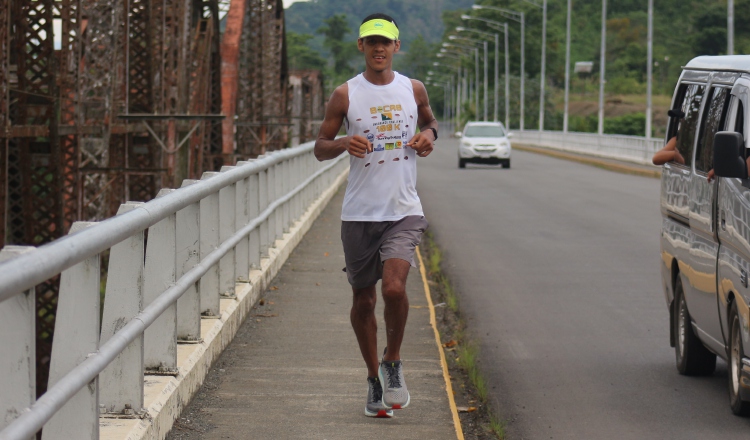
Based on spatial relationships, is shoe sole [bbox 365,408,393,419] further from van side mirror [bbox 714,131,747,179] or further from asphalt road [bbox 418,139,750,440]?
van side mirror [bbox 714,131,747,179]

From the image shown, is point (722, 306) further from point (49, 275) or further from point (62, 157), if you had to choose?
point (62, 157)

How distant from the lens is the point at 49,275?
3.75m

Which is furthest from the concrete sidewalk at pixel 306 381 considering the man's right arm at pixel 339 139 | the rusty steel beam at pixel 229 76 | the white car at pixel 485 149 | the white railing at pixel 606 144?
the white railing at pixel 606 144

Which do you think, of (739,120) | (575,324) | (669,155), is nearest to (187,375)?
(739,120)

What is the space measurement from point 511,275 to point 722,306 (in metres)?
6.55

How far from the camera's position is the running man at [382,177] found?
6246mm

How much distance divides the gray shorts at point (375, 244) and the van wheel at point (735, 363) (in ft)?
5.44

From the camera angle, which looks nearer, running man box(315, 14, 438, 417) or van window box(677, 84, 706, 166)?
running man box(315, 14, 438, 417)

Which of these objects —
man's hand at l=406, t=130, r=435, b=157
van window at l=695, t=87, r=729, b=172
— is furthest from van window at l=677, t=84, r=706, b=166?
man's hand at l=406, t=130, r=435, b=157

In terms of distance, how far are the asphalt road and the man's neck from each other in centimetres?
186

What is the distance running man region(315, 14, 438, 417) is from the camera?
20.5ft

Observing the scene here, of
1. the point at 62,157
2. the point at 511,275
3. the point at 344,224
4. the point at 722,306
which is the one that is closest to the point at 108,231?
the point at 344,224

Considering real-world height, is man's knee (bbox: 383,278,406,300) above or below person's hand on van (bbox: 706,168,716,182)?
below

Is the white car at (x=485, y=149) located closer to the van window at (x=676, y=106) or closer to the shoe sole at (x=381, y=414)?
the van window at (x=676, y=106)
